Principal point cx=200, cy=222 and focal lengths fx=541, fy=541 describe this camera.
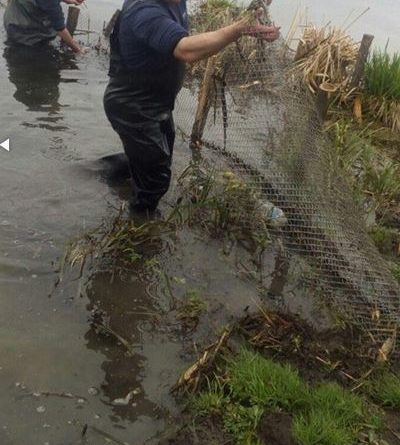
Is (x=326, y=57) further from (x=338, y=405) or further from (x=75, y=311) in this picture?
(x=338, y=405)

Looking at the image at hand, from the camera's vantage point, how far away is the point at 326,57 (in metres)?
7.29

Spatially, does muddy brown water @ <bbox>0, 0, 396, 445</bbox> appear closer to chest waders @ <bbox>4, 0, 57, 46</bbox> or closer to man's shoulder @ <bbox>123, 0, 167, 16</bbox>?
man's shoulder @ <bbox>123, 0, 167, 16</bbox>

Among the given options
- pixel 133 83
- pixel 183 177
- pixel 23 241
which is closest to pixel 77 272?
pixel 23 241

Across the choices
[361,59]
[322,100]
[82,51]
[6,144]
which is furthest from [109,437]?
[82,51]

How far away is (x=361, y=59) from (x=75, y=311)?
229 inches

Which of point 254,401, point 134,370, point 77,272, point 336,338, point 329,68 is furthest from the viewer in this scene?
point 329,68

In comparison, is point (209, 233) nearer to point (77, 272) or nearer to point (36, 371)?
point (77, 272)

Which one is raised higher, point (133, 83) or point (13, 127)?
point (133, 83)

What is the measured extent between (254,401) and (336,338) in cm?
92

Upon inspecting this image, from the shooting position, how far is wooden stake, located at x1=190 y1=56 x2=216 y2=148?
5.34 m

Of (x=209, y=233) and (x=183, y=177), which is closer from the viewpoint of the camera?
(x=209, y=233)

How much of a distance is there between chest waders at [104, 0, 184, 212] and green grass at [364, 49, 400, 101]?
4.40 metres

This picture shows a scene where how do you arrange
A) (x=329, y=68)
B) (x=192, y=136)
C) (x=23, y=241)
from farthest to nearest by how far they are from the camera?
(x=329, y=68), (x=192, y=136), (x=23, y=241)

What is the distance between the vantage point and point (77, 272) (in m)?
3.84
